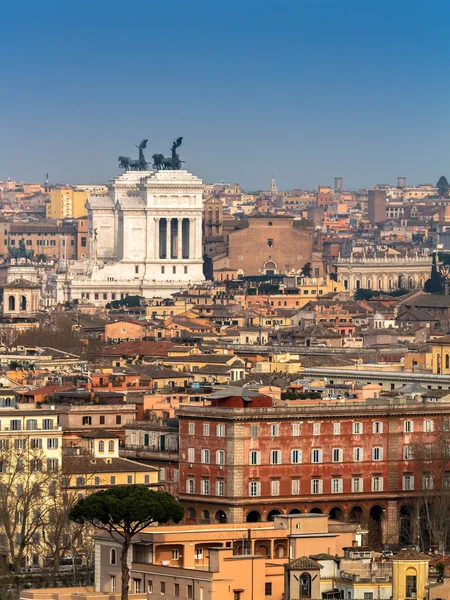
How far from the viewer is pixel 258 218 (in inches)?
7603

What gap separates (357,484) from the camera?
73375mm

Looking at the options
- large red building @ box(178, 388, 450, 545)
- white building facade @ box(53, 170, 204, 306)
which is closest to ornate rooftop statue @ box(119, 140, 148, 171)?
white building facade @ box(53, 170, 204, 306)

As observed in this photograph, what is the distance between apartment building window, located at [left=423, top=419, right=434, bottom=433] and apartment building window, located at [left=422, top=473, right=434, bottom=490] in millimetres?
1869

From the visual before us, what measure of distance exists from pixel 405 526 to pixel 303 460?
10.2ft

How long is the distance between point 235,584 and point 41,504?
15417 millimetres

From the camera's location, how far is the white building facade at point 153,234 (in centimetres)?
17738

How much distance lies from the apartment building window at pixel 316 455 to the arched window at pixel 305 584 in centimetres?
2380

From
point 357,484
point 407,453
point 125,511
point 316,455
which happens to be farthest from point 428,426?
point 125,511

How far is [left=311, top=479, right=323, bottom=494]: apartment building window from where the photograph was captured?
7273cm

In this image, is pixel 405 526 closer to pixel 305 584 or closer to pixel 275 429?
pixel 275 429

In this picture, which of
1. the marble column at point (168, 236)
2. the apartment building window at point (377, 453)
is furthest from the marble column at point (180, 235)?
the apartment building window at point (377, 453)

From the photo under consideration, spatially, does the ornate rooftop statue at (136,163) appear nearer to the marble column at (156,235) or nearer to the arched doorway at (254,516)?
the marble column at (156,235)

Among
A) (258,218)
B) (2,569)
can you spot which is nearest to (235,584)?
(2,569)

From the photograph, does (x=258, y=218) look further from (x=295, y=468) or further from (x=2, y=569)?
(x=2, y=569)
